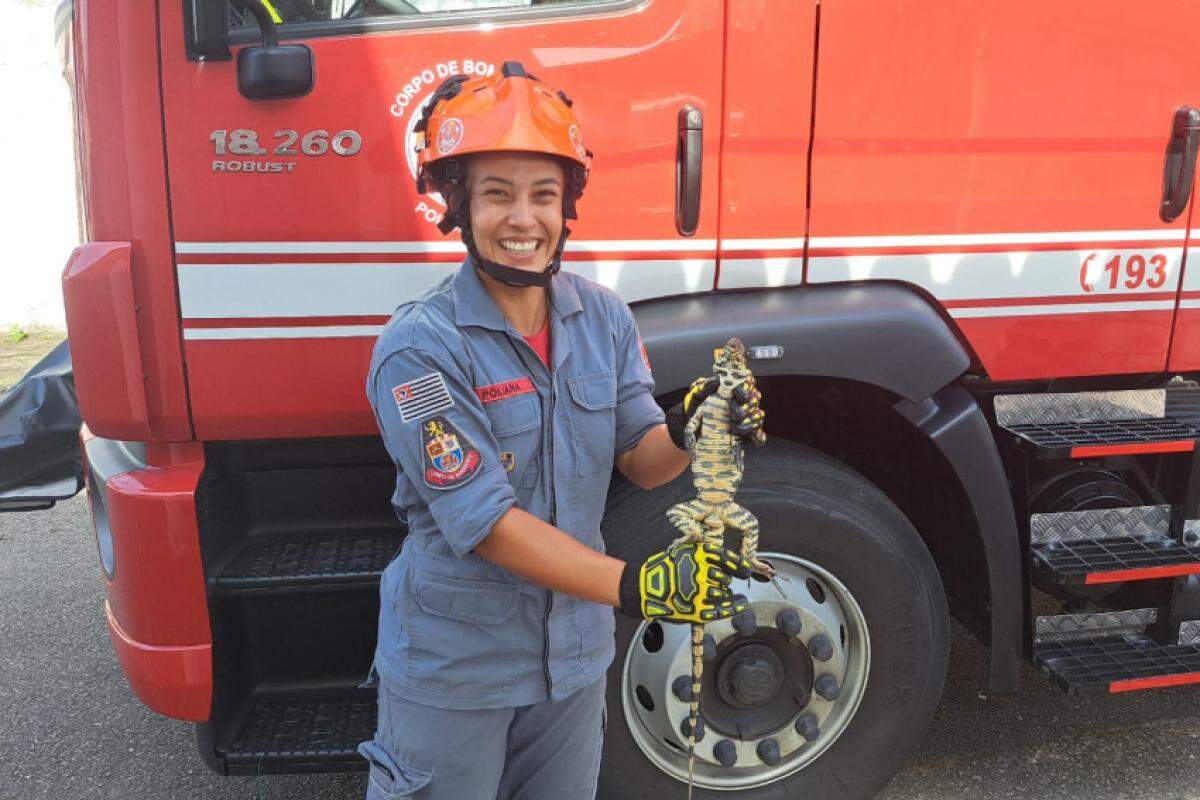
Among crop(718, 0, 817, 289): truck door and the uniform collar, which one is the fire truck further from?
the uniform collar

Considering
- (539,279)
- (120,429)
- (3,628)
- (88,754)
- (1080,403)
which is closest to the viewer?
(539,279)

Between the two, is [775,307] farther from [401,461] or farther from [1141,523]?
[1141,523]

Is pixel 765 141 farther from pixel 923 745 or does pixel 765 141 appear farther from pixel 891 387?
pixel 923 745

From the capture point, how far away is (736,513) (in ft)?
5.02

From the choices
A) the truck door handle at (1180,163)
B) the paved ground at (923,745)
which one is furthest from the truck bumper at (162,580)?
the truck door handle at (1180,163)

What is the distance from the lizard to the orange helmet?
0.36m

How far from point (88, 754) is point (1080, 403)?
3102 millimetres

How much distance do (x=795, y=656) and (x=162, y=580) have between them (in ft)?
4.87

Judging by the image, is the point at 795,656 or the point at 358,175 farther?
the point at 795,656

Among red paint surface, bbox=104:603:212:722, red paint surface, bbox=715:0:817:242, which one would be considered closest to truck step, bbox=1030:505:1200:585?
red paint surface, bbox=715:0:817:242

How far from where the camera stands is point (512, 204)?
152 cm

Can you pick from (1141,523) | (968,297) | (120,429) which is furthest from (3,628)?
(1141,523)

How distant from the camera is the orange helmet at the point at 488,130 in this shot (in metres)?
1.45

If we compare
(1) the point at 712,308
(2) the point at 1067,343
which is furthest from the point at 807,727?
(2) the point at 1067,343
